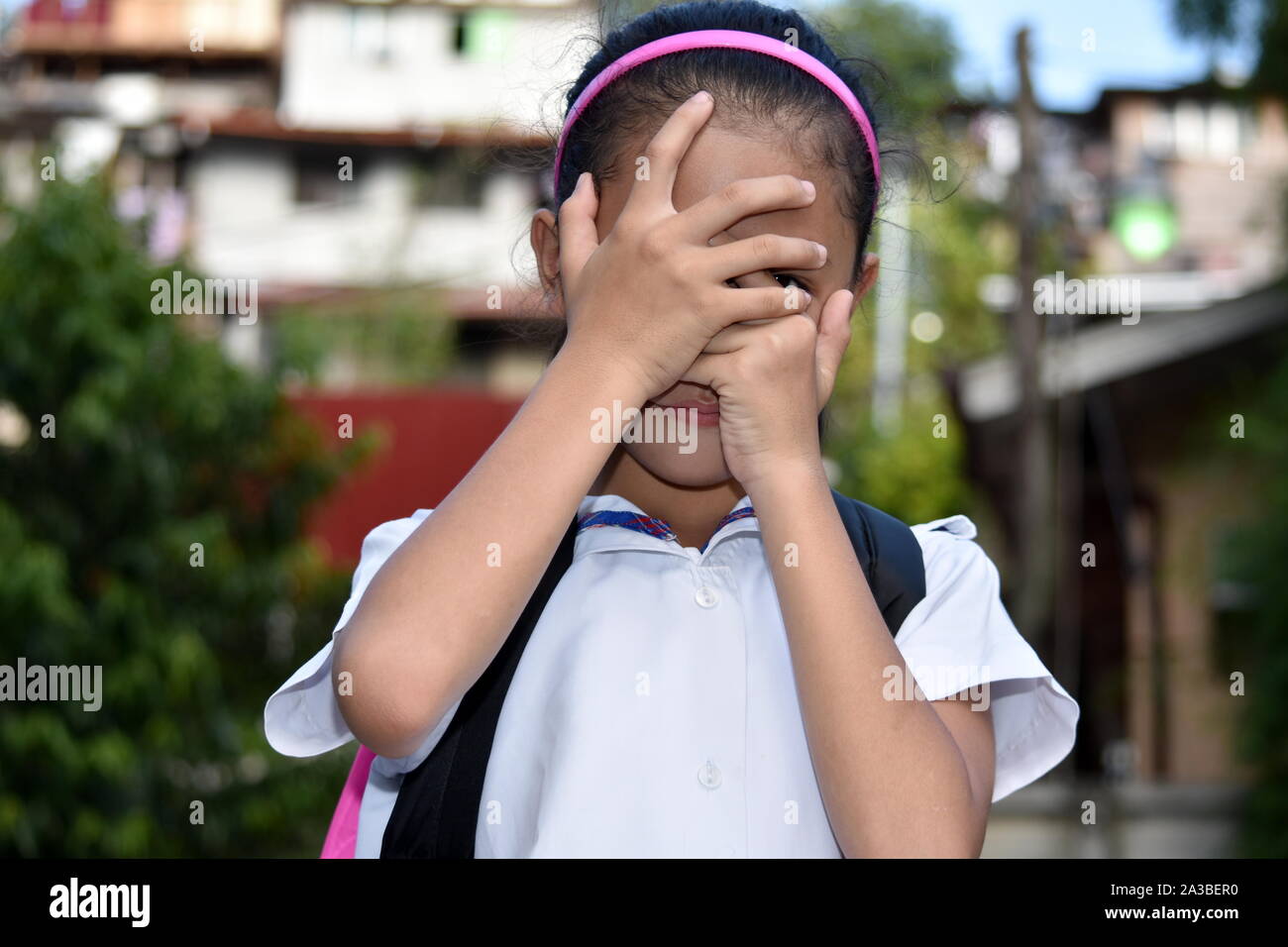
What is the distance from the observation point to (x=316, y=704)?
1530mm

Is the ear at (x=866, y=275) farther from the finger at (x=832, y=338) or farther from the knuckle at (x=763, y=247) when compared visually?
the knuckle at (x=763, y=247)

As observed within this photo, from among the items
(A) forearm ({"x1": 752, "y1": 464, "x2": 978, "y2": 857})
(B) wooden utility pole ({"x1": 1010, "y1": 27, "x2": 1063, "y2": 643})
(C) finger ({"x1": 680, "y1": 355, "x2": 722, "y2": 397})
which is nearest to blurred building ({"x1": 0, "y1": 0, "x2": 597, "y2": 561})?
(B) wooden utility pole ({"x1": 1010, "y1": 27, "x2": 1063, "y2": 643})

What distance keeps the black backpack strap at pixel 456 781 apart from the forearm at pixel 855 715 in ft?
1.02

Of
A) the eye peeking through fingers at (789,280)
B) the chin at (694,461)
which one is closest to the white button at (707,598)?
the chin at (694,461)

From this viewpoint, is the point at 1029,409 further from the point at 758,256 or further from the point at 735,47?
the point at 758,256

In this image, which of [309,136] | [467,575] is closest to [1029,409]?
[467,575]

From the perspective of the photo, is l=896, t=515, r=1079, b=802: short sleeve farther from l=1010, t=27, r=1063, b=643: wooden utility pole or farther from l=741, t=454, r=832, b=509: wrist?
l=1010, t=27, r=1063, b=643: wooden utility pole

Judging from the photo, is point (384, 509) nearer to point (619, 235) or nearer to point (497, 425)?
point (497, 425)

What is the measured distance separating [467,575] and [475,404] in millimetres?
9922

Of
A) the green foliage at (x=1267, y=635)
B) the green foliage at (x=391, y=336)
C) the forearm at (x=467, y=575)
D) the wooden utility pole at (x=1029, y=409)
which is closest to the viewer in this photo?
the forearm at (x=467, y=575)

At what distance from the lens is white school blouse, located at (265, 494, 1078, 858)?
135 centimetres

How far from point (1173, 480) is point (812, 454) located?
9039 mm

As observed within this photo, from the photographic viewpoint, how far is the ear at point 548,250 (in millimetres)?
1684
